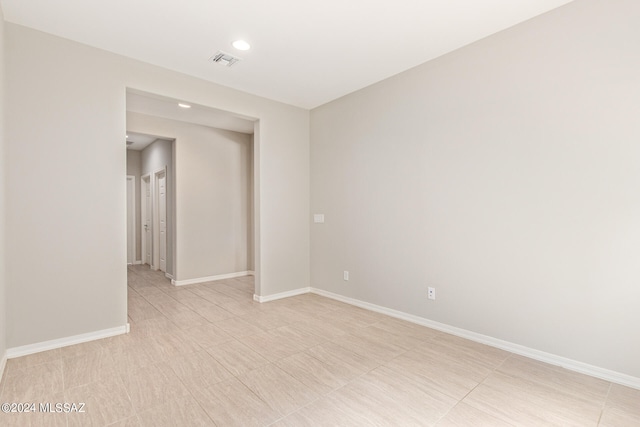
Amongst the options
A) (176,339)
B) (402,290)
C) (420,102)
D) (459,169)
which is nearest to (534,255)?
(459,169)

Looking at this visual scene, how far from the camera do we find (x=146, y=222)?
752 centimetres

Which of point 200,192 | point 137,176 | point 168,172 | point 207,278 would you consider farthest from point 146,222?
point 207,278

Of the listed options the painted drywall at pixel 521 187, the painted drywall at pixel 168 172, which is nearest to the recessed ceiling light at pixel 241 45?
the painted drywall at pixel 521 187

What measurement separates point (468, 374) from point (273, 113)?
3809 millimetres

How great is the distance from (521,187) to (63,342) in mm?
4259

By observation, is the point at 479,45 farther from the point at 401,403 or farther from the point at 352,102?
the point at 401,403

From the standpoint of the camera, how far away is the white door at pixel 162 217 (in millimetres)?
6172

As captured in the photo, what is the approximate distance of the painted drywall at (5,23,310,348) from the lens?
267cm

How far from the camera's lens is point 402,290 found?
3613mm

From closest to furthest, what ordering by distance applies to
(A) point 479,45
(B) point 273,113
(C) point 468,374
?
(C) point 468,374, (A) point 479,45, (B) point 273,113

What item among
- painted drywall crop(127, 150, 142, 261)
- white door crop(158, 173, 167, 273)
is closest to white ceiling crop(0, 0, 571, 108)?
white door crop(158, 173, 167, 273)

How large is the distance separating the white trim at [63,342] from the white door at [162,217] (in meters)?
3.16

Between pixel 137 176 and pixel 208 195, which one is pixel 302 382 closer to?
pixel 208 195

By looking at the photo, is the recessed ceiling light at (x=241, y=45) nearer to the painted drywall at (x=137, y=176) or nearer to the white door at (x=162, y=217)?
the white door at (x=162, y=217)
